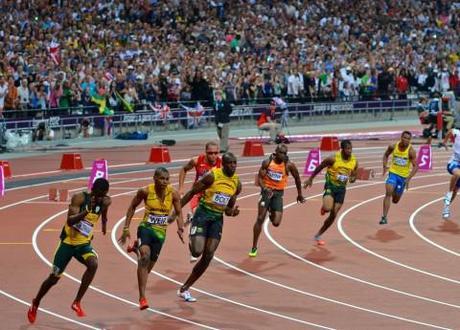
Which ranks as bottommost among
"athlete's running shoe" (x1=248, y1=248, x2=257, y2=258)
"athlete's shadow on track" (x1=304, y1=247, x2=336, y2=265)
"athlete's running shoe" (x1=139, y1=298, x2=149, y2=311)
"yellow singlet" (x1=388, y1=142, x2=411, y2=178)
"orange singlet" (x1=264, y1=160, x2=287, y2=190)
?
"athlete's shadow on track" (x1=304, y1=247, x2=336, y2=265)

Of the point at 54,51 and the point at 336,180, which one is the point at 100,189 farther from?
the point at 54,51

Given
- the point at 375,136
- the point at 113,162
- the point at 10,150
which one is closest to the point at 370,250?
the point at 113,162

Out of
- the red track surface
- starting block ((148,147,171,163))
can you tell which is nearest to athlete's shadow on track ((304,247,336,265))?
the red track surface

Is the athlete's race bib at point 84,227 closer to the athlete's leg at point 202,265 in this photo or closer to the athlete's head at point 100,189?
the athlete's head at point 100,189

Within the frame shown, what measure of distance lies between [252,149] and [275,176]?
554 inches

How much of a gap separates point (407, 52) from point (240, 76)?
10.1 m

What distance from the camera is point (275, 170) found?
18422 mm

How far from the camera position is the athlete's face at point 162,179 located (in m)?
14.2

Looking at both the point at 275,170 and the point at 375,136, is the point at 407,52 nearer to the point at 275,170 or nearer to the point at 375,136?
the point at 375,136

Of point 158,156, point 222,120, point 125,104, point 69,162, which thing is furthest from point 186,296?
point 125,104

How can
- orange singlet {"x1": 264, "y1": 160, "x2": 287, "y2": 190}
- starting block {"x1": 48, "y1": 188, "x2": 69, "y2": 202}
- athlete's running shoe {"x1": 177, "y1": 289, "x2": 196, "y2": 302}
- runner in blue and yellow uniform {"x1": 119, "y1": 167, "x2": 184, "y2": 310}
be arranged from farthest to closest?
1. starting block {"x1": 48, "y1": 188, "x2": 69, "y2": 202}
2. orange singlet {"x1": 264, "y1": 160, "x2": 287, "y2": 190}
3. athlete's running shoe {"x1": 177, "y1": 289, "x2": 196, "y2": 302}
4. runner in blue and yellow uniform {"x1": 119, "y1": 167, "x2": 184, "y2": 310}

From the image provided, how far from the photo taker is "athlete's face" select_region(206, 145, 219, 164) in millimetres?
17062

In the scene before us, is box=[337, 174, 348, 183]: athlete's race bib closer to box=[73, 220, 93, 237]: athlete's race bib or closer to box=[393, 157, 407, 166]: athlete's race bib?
box=[393, 157, 407, 166]: athlete's race bib

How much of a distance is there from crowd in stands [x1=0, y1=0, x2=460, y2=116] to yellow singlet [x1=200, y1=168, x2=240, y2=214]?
58.8ft
